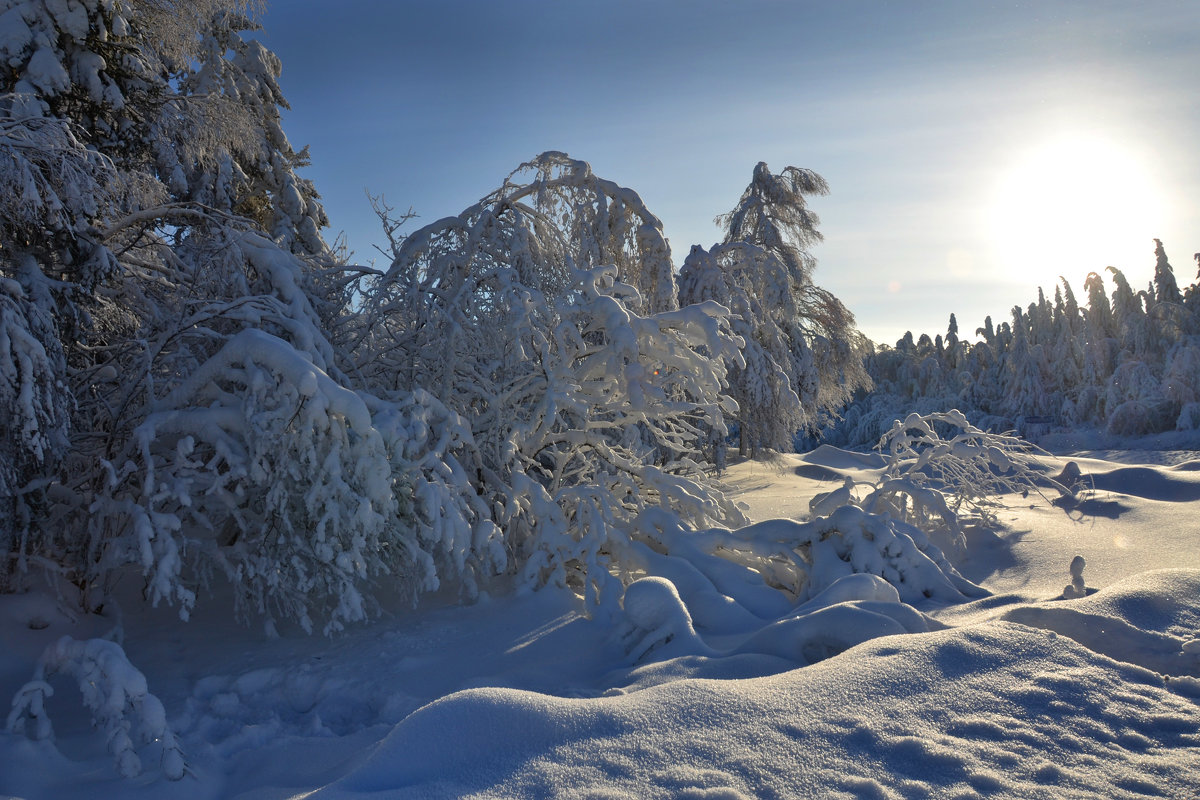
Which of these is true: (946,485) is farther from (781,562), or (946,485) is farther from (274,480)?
(274,480)

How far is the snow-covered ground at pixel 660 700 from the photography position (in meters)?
2.15

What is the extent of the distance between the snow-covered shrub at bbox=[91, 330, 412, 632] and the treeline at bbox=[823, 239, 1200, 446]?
2778 cm

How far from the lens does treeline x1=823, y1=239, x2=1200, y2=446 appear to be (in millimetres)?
24141

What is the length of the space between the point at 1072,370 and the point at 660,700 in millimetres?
34568

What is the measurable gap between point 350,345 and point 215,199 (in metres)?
8.61

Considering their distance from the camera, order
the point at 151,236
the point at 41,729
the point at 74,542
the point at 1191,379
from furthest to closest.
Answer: the point at 1191,379 → the point at 151,236 → the point at 74,542 → the point at 41,729

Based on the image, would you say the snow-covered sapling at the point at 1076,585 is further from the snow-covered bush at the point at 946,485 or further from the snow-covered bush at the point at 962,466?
the snow-covered bush at the point at 962,466

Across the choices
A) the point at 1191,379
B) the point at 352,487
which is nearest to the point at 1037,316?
the point at 1191,379

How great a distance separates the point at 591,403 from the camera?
20.0 ft

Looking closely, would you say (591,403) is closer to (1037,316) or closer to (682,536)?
(682,536)

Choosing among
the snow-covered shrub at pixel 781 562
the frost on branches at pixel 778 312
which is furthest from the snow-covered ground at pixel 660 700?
the frost on branches at pixel 778 312

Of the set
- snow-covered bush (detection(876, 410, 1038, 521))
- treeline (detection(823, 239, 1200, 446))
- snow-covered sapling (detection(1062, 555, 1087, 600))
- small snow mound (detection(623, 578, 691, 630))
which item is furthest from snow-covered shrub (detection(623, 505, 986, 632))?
treeline (detection(823, 239, 1200, 446))

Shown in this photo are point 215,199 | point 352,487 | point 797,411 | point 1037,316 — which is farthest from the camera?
point 1037,316

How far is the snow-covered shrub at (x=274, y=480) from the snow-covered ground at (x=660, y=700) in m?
0.55
